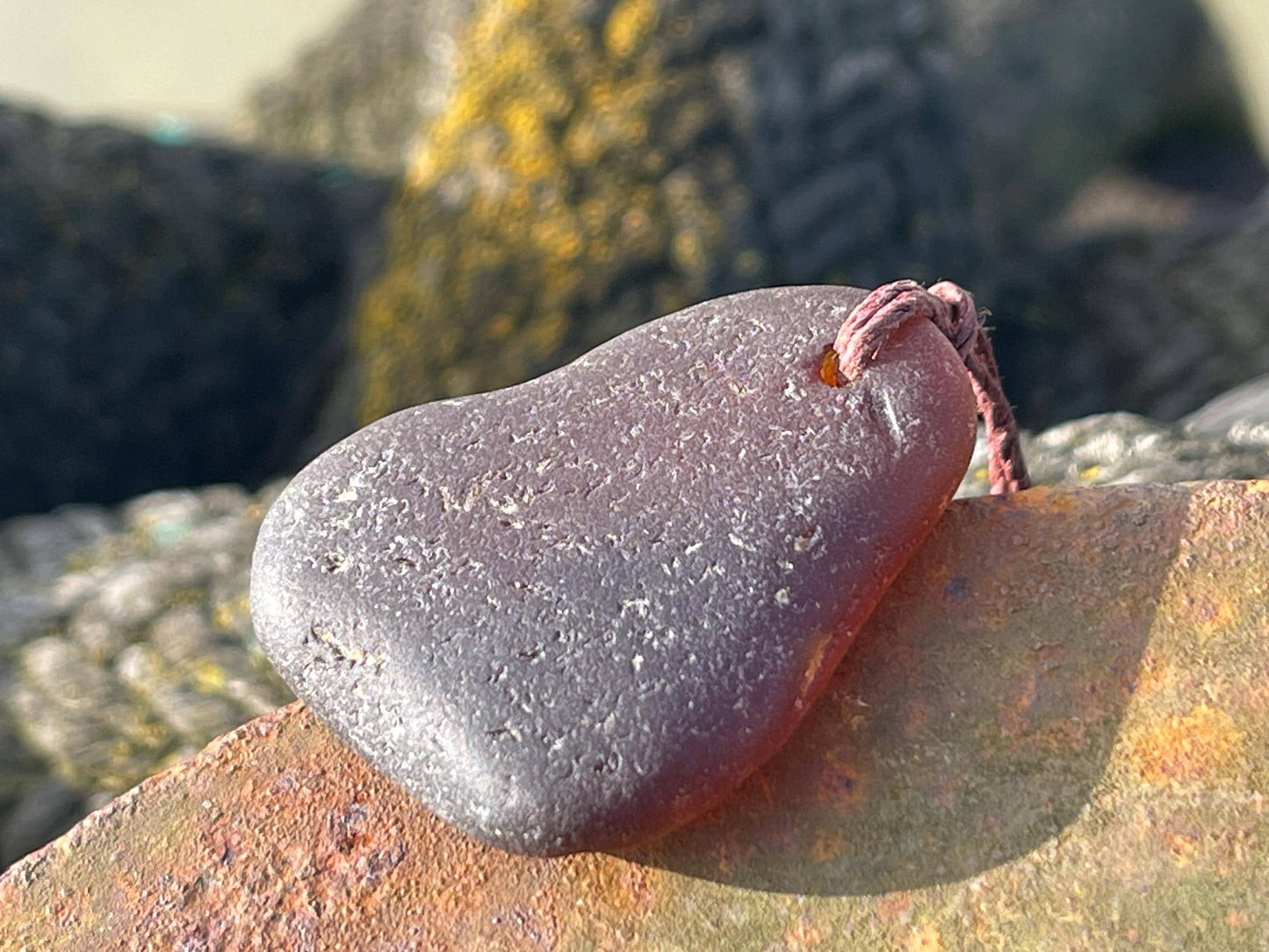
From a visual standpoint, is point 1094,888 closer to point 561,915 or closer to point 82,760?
point 561,915

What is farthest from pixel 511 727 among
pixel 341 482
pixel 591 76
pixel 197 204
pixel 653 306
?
pixel 197 204

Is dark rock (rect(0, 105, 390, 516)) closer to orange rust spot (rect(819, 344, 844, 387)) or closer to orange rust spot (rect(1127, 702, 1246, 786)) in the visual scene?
orange rust spot (rect(819, 344, 844, 387))

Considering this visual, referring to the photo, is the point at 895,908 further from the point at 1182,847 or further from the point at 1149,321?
the point at 1149,321

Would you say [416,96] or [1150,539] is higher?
[416,96]

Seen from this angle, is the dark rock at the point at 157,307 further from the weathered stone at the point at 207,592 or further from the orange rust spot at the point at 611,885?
the orange rust spot at the point at 611,885

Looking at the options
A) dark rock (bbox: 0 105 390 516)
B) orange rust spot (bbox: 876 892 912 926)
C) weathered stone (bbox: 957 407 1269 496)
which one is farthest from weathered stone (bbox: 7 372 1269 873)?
orange rust spot (bbox: 876 892 912 926)

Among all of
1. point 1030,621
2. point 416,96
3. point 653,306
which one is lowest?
point 653,306
